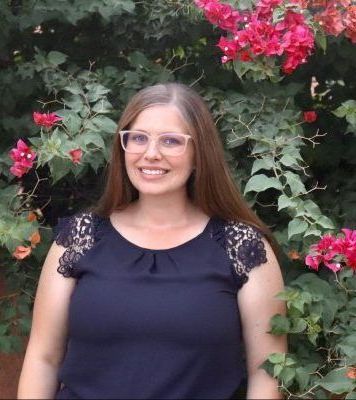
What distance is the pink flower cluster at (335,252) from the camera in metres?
2.12

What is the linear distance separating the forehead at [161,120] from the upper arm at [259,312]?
390 mm

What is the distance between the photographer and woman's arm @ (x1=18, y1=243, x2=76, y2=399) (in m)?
2.25

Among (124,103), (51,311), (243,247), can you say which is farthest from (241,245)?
(124,103)

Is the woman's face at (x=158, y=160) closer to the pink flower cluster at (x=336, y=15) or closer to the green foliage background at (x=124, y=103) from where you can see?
the green foliage background at (x=124, y=103)

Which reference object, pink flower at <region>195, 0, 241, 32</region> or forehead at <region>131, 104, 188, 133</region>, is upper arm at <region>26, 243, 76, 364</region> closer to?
forehead at <region>131, 104, 188, 133</region>

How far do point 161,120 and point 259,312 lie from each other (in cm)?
51

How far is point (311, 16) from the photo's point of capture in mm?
2348

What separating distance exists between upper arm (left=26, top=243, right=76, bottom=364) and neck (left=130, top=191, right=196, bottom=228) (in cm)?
23

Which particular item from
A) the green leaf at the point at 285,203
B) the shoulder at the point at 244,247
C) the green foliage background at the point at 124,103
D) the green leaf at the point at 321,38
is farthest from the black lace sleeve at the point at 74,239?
the green leaf at the point at 321,38

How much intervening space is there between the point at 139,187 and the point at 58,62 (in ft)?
2.05

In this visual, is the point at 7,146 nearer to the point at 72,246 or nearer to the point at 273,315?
the point at 72,246

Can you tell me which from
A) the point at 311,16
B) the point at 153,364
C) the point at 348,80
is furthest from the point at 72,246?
the point at 348,80

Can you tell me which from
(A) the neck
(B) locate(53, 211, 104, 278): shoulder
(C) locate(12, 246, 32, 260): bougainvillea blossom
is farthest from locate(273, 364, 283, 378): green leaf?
(C) locate(12, 246, 32, 260): bougainvillea blossom

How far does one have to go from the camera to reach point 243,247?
221 centimetres
